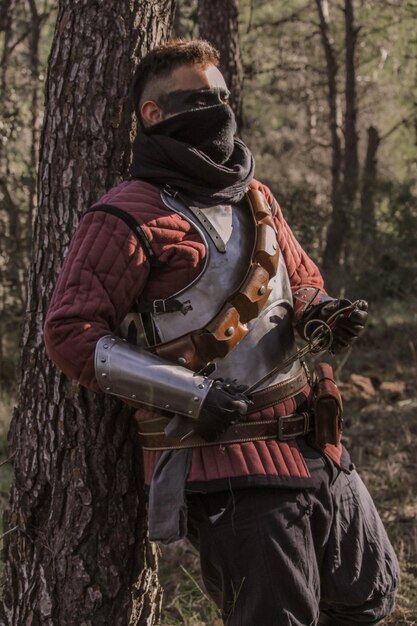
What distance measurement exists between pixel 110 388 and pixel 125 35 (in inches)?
48.9

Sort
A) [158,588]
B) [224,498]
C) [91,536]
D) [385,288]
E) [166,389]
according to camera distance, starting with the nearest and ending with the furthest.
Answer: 1. [166,389]
2. [224,498]
3. [91,536]
4. [158,588]
5. [385,288]

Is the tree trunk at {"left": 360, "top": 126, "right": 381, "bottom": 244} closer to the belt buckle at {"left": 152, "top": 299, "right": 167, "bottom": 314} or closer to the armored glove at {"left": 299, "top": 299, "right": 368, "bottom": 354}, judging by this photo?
the armored glove at {"left": 299, "top": 299, "right": 368, "bottom": 354}

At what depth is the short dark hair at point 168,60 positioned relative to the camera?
249 centimetres

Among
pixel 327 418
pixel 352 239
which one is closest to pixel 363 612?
pixel 327 418

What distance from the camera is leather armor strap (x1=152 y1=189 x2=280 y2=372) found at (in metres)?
2.39

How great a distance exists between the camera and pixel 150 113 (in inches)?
99.6

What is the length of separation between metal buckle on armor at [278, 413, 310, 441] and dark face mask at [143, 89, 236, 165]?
0.76 m

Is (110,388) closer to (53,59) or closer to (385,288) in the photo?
(53,59)

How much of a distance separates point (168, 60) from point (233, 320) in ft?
2.53

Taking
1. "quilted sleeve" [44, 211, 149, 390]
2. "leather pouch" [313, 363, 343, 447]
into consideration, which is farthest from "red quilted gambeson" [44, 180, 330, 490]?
"leather pouch" [313, 363, 343, 447]

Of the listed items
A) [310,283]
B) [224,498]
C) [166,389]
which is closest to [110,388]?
[166,389]

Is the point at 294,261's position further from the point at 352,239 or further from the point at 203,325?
the point at 352,239

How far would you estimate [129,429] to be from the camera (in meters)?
2.90

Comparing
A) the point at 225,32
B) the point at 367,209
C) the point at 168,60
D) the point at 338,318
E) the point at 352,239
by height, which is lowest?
the point at 352,239
